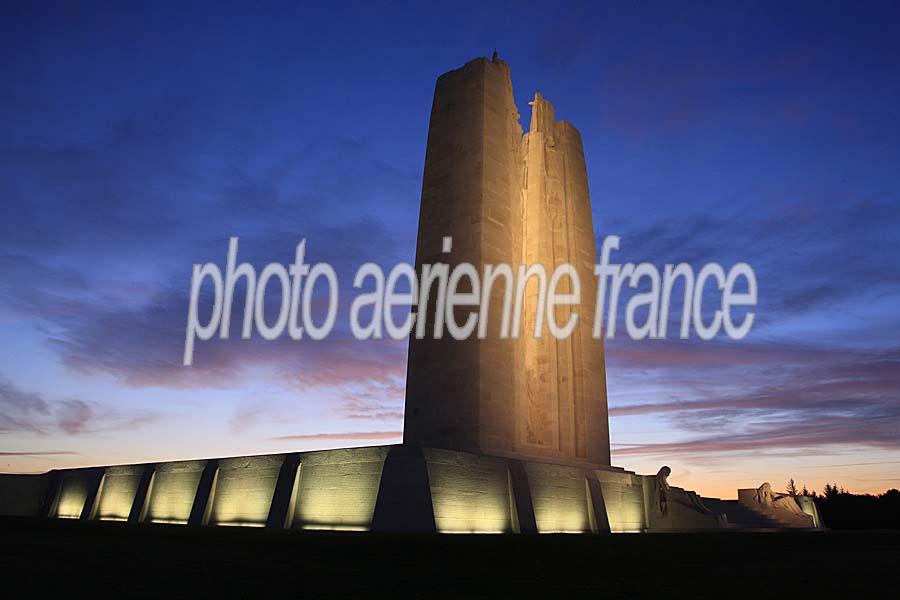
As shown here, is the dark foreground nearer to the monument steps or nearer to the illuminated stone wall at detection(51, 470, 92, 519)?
the illuminated stone wall at detection(51, 470, 92, 519)

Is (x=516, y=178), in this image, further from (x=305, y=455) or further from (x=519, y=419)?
(x=305, y=455)

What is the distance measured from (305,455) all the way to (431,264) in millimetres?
7917

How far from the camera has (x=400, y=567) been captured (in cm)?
813

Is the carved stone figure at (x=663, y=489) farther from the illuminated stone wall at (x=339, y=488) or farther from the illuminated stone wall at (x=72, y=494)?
the illuminated stone wall at (x=72, y=494)

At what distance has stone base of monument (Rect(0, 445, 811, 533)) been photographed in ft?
48.5

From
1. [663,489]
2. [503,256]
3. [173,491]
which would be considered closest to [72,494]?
[173,491]

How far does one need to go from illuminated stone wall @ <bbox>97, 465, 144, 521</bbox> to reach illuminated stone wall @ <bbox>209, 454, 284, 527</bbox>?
4.24 metres

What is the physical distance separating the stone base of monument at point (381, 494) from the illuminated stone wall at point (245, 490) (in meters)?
0.03

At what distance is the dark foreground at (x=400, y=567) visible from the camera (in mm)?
6098

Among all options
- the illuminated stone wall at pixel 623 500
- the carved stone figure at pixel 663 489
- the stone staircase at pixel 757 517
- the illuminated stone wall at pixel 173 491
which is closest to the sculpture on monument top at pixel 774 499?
the stone staircase at pixel 757 517

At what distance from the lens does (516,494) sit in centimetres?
1683

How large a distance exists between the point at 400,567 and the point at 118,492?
1665cm

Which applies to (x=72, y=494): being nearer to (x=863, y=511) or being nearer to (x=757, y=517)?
(x=757, y=517)

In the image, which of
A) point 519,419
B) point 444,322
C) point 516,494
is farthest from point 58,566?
point 519,419
